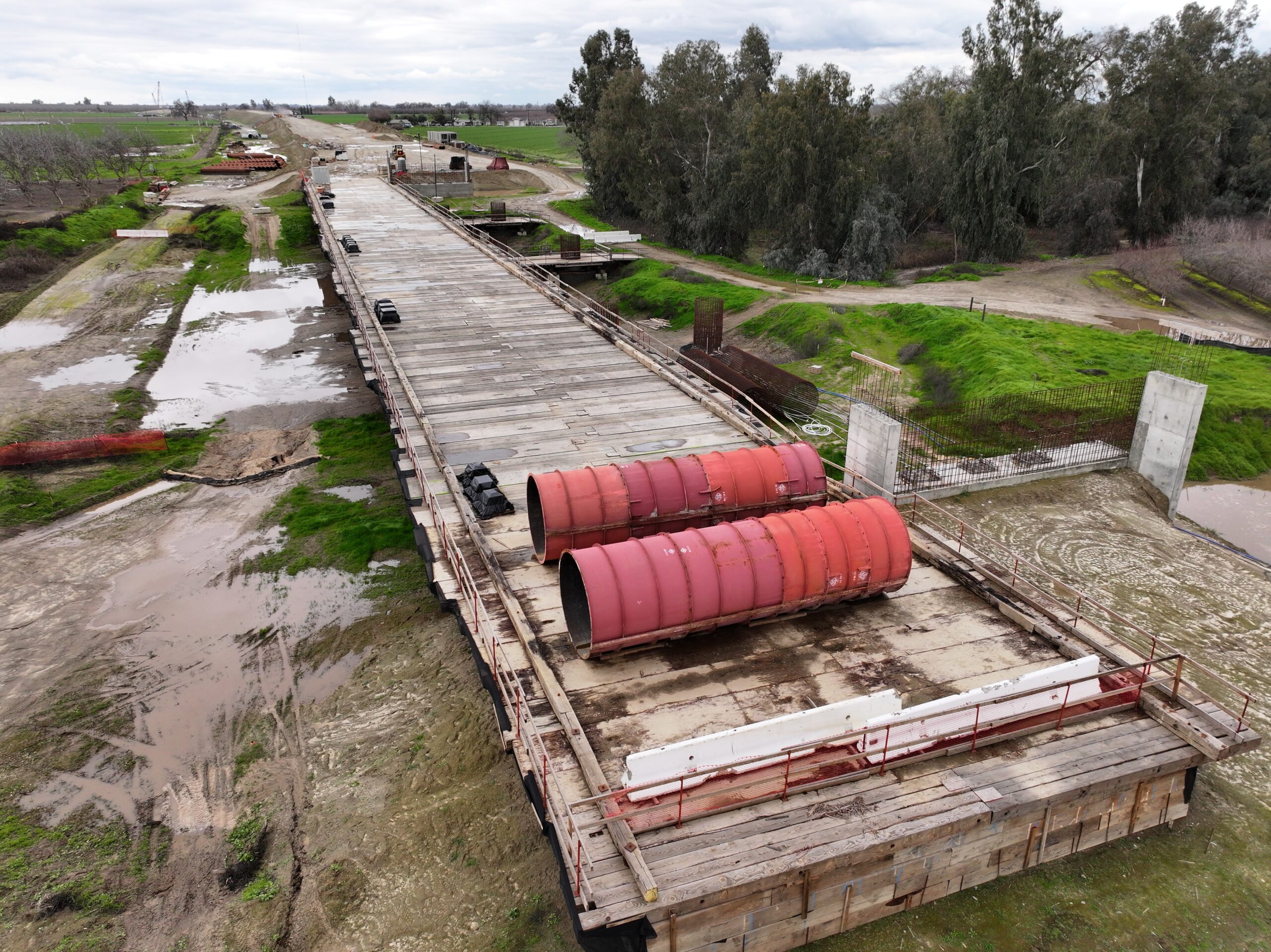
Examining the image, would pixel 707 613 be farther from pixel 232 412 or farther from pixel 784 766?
pixel 232 412

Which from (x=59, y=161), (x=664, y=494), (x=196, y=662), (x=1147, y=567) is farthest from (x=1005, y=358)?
(x=59, y=161)

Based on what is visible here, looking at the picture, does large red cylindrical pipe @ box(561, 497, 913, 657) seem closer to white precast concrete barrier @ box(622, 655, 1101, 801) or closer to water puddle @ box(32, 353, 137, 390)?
white precast concrete barrier @ box(622, 655, 1101, 801)

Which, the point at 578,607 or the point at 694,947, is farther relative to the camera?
the point at 578,607

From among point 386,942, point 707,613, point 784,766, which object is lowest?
point 386,942

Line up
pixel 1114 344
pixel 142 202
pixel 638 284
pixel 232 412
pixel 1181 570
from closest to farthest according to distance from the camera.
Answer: pixel 1181 570, pixel 232 412, pixel 1114 344, pixel 638 284, pixel 142 202

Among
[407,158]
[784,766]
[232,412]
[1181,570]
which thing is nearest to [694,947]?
[784,766]

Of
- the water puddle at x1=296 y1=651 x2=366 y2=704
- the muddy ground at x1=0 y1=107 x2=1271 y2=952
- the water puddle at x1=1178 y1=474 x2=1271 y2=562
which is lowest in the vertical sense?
the water puddle at x1=1178 y1=474 x2=1271 y2=562

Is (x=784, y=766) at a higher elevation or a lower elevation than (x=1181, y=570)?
higher

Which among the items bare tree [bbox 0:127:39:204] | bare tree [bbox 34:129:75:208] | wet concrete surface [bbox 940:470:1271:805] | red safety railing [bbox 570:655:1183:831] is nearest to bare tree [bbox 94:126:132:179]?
bare tree [bbox 34:129:75:208]
